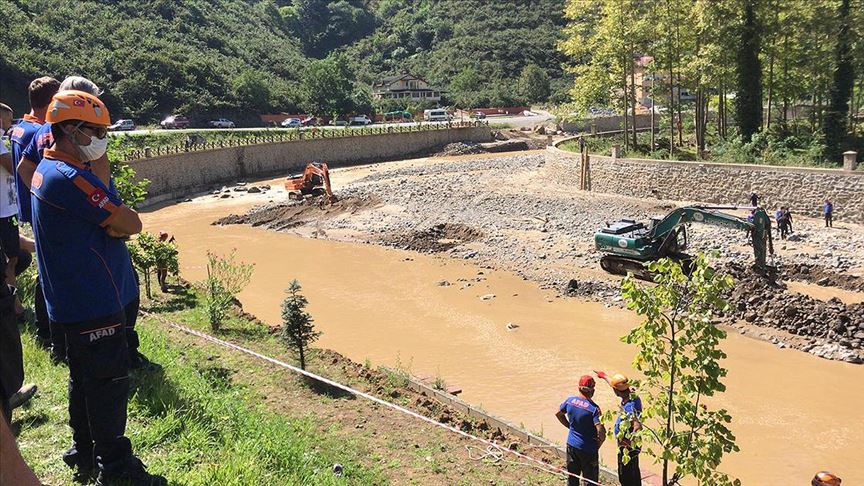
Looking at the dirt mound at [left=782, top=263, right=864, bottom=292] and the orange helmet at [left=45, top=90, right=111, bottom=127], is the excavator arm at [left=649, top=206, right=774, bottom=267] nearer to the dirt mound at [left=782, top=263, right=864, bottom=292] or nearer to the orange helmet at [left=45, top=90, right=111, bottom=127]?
the dirt mound at [left=782, top=263, right=864, bottom=292]

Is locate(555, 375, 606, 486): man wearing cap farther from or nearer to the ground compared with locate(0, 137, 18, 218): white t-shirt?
nearer to the ground

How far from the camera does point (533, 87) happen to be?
84.4m

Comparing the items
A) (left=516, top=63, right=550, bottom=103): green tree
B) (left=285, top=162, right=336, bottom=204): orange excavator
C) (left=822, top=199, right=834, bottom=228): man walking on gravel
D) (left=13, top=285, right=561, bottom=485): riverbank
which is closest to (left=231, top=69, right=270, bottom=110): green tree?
(left=285, top=162, right=336, bottom=204): orange excavator

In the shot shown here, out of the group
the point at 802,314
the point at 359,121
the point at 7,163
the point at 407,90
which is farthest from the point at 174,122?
the point at 7,163

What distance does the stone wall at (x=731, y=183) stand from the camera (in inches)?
827

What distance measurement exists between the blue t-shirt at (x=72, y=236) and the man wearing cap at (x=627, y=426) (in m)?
3.75

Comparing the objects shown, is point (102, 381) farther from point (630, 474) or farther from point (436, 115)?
point (436, 115)

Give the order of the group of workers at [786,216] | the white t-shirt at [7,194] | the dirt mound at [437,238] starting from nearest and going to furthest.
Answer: the white t-shirt at [7,194] < the group of workers at [786,216] < the dirt mound at [437,238]

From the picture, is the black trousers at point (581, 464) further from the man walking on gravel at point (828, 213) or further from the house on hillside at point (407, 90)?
the house on hillside at point (407, 90)

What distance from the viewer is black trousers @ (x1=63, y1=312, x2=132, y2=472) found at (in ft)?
11.3

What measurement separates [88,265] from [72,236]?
0.18m

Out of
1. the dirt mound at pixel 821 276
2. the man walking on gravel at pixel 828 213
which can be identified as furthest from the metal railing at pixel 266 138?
the man walking on gravel at pixel 828 213

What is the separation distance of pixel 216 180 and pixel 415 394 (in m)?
34.6

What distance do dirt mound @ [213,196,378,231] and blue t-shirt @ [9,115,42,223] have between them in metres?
21.9
